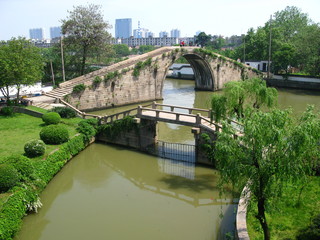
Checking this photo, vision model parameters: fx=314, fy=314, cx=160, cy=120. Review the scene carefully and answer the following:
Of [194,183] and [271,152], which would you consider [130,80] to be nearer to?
[194,183]

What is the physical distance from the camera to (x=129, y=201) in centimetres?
1394

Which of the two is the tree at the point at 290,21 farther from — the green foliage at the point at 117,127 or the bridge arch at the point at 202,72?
the green foliage at the point at 117,127

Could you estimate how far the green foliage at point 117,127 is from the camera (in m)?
19.4

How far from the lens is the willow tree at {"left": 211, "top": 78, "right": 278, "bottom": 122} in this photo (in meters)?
15.8

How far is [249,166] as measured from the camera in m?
8.55

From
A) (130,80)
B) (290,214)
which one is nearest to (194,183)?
(290,214)

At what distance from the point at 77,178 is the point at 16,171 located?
4.24 meters

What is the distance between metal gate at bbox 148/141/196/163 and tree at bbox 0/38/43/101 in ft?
38.7

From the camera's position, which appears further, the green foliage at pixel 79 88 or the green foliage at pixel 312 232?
the green foliage at pixel 79 88

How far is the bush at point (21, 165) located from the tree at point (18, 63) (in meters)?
11.7

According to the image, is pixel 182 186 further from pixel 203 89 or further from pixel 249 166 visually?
pixel 203 89

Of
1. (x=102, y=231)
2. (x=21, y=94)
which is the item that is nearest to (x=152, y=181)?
(x=102, y=231)

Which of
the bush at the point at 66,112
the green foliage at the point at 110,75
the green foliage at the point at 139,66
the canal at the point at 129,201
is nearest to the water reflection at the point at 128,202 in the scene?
the canal at the point at 129,201

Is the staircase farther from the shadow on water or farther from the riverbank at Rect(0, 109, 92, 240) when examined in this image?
the shadow on water
